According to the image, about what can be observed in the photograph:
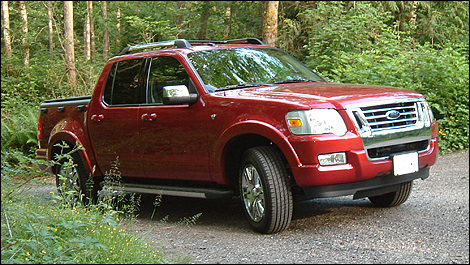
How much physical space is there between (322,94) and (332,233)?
1.27 metres

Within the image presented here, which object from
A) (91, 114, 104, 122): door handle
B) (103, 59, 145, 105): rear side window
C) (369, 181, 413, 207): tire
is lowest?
(369, 181, 413, 207): tire

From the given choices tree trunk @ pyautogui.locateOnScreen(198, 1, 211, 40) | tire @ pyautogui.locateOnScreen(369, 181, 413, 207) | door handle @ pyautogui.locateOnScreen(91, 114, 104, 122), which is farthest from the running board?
tree trunk @ pyautogui.locateOnScreen(198, 1, 211, 40)

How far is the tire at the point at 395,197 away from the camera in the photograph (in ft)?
20.3

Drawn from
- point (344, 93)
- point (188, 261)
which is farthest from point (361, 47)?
point (188, 261)

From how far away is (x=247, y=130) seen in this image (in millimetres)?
5355

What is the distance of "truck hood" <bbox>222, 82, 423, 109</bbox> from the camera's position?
507 centimetres

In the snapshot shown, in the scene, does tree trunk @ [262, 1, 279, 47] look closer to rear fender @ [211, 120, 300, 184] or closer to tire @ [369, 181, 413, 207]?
tire @ [369, 181, 413, 207]

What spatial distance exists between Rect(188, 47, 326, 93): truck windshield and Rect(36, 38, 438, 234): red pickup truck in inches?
0.7

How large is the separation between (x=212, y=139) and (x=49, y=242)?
203cm

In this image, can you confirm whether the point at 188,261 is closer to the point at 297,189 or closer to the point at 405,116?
the point at 297,189

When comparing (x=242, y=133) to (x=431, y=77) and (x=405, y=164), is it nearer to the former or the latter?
(x=405, y=164)

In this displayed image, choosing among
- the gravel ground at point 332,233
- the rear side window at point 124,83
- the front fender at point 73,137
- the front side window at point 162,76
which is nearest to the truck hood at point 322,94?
the front side window at point 162,76

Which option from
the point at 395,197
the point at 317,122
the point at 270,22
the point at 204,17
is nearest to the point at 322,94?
the point at 317,122

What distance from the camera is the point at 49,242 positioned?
4227mm
